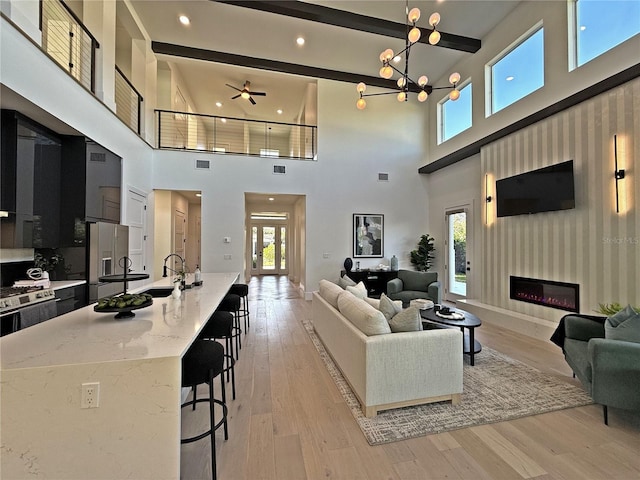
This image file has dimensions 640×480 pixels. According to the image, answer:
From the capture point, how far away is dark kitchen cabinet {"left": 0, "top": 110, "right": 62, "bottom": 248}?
283cm

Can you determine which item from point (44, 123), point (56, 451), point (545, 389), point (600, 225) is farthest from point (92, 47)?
point (600, 225)

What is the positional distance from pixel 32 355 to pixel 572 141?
19.4 feet

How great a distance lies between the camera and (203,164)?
649cm

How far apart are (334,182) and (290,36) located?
3.24m

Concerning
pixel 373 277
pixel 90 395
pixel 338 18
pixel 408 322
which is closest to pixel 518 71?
pixel 338 18

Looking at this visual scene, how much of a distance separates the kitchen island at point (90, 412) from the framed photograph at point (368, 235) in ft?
20.0

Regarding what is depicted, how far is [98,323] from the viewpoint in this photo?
1820 millimetres

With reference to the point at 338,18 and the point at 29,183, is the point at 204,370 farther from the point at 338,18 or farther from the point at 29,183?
the point at 338,18

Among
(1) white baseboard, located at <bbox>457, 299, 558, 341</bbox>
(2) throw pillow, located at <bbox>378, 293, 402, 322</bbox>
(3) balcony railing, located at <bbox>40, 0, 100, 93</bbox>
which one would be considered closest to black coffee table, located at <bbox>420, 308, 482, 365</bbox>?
(2) throw pillow, located at <bbox>378, 293, 402, 322</bbox>

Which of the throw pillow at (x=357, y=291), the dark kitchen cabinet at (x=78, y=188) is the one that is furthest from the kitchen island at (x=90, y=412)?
the dark kitchen cabinet at (x=78, y=188)

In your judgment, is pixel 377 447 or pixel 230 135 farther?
pixel 230 135

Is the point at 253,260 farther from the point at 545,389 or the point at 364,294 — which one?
the point at 545,389

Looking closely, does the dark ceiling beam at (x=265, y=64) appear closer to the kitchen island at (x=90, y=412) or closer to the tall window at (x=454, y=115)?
the tall window at (x=454, y=115)

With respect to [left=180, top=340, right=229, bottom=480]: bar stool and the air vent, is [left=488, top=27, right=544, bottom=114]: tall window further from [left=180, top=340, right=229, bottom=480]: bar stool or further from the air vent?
the air vent
